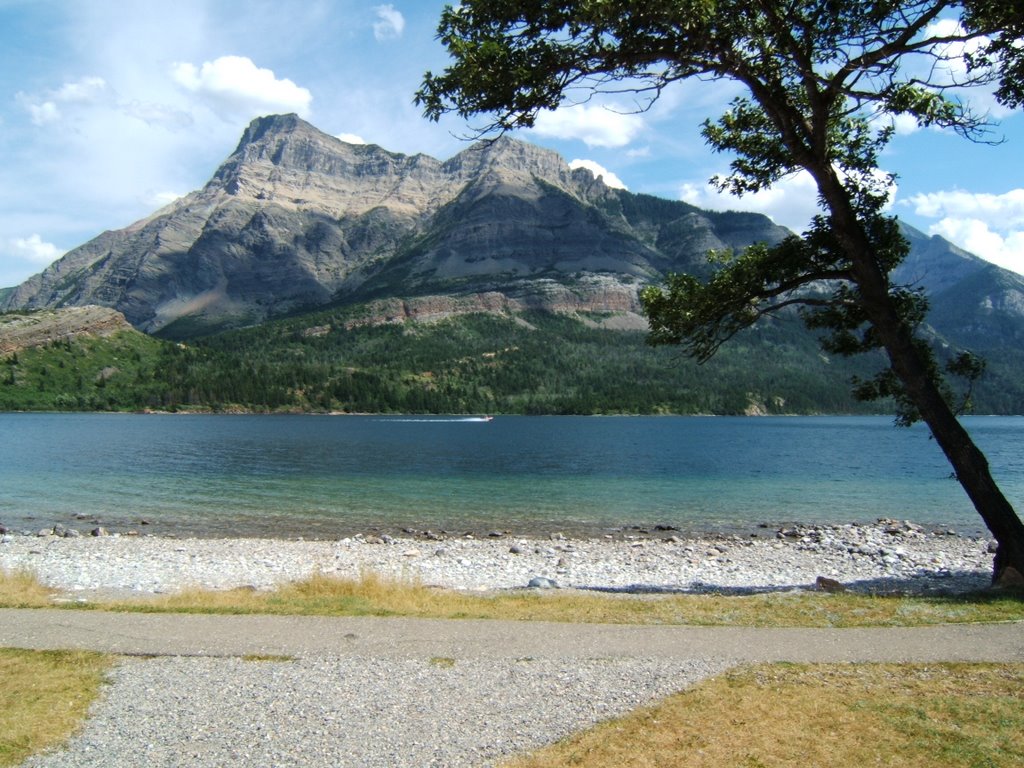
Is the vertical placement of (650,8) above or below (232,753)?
above

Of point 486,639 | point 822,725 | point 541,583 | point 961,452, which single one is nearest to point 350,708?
point 486,639

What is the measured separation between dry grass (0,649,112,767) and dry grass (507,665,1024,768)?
5.51 m

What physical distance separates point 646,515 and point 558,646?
3438cm

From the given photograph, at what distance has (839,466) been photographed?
82.2m

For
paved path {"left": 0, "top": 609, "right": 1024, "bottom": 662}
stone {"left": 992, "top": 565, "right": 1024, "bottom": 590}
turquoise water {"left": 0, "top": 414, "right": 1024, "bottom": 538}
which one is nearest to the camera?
paved path {"left": 0, "top": 609, "right": 1024, "bottom": 662}

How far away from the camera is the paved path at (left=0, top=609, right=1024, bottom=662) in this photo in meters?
11.2

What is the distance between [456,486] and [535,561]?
29658mm

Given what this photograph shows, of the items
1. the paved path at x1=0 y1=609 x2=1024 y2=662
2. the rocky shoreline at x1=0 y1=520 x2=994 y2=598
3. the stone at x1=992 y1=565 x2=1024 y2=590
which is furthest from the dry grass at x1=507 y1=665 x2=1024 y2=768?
the rocky shoreline at x1=0 y1=520 x2=994 y2=598

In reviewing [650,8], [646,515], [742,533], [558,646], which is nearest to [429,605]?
[558,646]

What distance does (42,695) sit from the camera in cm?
945

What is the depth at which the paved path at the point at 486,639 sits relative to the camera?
11250 millimetres

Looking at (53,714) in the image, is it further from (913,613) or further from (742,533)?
(742,533)

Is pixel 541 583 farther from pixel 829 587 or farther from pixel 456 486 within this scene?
pixel 456 486

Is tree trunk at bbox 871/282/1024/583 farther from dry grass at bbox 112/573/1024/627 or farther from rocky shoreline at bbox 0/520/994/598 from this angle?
rocky shoreline at bbox 0/520/994/598
